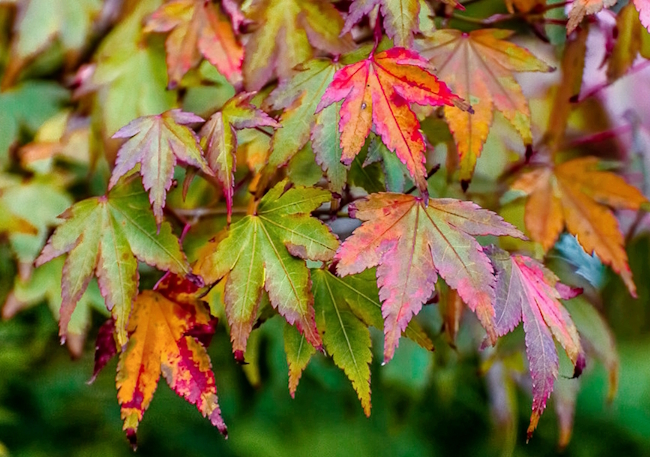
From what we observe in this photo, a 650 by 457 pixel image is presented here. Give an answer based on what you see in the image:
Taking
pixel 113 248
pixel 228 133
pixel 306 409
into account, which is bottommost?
pixel 306 409

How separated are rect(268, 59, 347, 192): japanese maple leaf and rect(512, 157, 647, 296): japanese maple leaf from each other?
0.32 m

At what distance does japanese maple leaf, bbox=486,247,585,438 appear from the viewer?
521mm

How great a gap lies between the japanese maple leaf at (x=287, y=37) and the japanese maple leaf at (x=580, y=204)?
31 cm

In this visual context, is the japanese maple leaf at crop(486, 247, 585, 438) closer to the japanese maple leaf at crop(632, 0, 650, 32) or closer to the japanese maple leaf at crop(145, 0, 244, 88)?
the japanese maple leaf at crop(632, 0, 650, 32)

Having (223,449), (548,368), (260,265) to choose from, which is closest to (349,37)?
(260,265)

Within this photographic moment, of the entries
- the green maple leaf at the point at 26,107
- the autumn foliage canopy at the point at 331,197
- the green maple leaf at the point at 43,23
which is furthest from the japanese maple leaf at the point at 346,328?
the green maple leaf at the point at 26,107

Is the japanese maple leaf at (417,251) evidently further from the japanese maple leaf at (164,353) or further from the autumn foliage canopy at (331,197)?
the japanese maple leaf at (164,353)

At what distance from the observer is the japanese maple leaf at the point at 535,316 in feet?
1.71

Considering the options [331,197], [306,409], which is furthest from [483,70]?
[306,409]

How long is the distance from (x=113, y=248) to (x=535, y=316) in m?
0.42

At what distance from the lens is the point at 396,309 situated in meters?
0.49

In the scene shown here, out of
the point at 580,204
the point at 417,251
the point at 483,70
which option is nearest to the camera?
the point at 417,251

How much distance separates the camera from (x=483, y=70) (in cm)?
65

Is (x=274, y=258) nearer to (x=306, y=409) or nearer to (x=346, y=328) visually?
(x=346, y=328)
